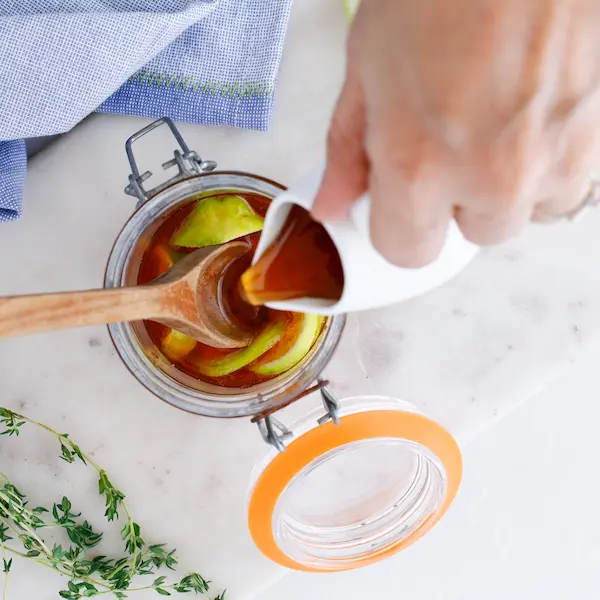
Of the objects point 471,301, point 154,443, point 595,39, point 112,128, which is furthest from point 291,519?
point 595,39

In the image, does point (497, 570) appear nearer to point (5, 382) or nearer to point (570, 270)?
point (570, 270)

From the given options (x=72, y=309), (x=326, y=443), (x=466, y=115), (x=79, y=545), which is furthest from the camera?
(x=79, y=545)

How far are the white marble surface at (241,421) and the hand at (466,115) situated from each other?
36cm

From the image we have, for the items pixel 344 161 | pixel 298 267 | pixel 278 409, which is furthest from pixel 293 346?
pixel 344 161

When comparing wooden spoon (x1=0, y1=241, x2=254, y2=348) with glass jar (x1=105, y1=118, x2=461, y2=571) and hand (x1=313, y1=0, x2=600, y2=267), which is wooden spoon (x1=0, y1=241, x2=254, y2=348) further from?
hand (x1=313, y1=0, x2=600, y2=267)

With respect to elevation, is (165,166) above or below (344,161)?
below

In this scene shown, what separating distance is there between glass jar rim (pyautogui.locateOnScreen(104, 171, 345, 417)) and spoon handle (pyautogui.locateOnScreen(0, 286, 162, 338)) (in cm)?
12

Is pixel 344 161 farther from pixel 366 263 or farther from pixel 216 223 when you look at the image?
pixel 216 223

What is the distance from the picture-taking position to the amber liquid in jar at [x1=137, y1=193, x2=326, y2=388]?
608mm

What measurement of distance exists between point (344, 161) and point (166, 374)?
315 millimetres

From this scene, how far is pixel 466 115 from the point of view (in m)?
0.28

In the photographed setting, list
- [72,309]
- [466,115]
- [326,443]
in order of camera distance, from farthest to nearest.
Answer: [326,443]
[72,309]
[466,115]

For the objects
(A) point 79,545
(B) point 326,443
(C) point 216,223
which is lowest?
(A) point 79,545

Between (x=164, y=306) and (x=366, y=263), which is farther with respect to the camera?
(x=164, y=306)
